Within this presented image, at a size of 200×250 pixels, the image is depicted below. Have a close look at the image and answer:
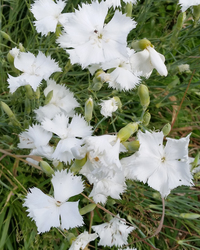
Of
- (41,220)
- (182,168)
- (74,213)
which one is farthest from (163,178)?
(41,220)

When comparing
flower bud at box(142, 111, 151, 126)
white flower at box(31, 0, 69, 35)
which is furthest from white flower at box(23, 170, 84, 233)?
white flower at box(31, 0, 69, 35)

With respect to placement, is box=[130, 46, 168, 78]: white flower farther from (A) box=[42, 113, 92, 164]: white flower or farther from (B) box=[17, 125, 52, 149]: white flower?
(B) box=[17, 125, 52, 149]: white flower

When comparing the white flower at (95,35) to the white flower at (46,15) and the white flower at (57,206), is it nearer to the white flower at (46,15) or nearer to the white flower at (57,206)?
the white flower at (46,15)

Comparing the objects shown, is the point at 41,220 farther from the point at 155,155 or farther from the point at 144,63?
the point at 144,63

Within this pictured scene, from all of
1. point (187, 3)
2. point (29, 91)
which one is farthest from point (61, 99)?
point (187, 3)

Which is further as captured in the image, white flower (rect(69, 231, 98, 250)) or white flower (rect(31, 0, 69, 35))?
white flower (rect(31, 0, 69, 35))

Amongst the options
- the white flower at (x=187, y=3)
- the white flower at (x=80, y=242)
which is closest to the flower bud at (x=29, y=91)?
the white flower at (x=80, y=242)
